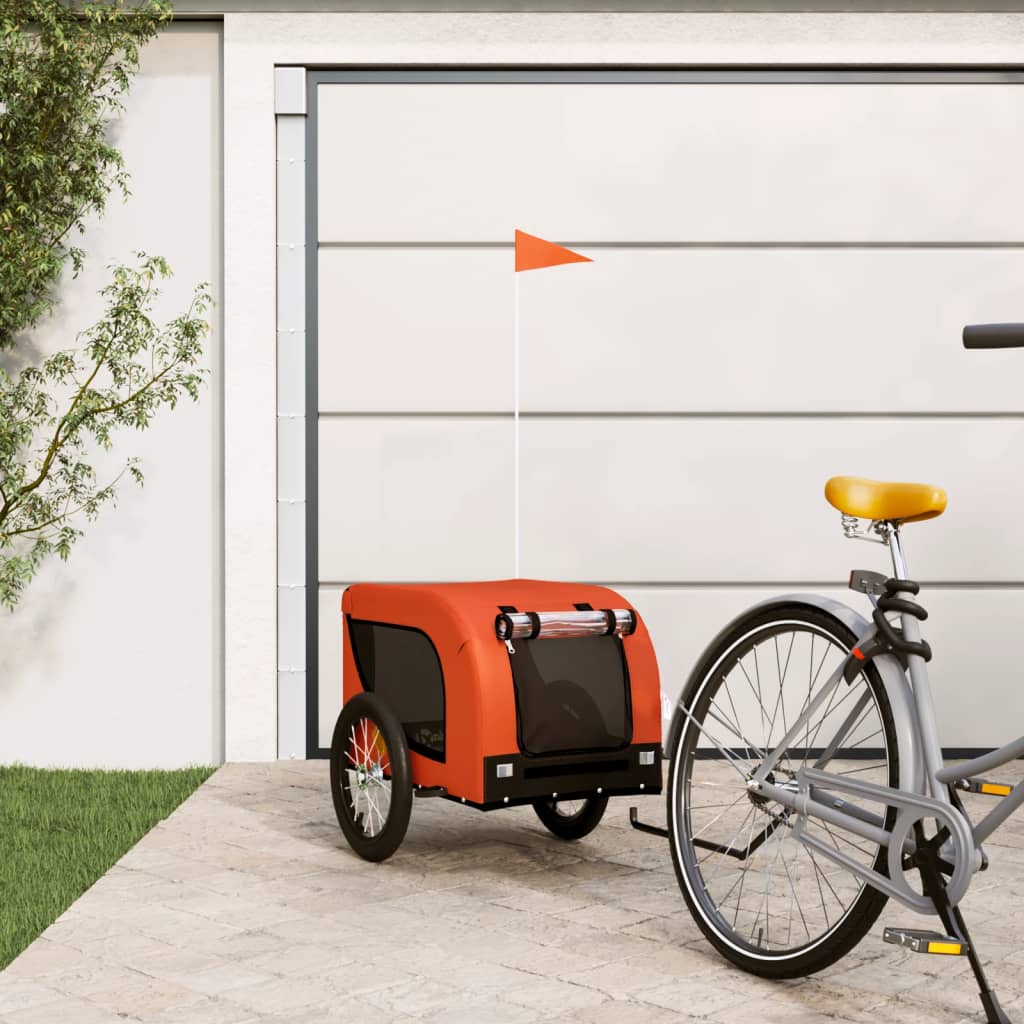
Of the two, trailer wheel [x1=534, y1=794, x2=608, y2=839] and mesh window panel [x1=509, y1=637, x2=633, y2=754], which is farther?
trailer wheel [x1=534, y1=794, x2=608, y2=839]

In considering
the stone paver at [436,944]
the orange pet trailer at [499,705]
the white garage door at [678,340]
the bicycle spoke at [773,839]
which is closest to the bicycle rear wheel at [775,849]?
the bicycle spoke at [773,839]

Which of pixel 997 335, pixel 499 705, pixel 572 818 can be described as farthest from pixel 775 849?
pixel 997 335

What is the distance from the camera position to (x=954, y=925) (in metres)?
2.65

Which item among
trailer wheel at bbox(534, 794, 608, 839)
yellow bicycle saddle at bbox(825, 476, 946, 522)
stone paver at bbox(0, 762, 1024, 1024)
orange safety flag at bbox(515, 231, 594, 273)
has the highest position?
orange safety flag at bbox(515, 231, 594, 273)

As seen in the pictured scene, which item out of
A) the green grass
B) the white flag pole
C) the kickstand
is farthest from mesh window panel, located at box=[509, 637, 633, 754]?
the white flag pole

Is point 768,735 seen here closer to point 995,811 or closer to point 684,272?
point 684,272

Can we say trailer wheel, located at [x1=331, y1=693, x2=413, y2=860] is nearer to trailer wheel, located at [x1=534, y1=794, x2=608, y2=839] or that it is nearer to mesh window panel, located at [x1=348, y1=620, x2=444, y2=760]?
mesh window panel, located at [x1=348, y1=620, x2=444, y2=760]

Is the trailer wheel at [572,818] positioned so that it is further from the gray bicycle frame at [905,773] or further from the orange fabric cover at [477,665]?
the gray bicycle frame at [905,773]

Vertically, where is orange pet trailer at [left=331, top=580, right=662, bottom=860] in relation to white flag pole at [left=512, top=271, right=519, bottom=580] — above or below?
below

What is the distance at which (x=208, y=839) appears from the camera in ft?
14.1

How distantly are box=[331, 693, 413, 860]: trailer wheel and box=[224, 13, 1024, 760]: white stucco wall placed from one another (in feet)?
4.85

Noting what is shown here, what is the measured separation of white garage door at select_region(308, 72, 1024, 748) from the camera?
5.66m

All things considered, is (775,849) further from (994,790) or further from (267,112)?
(267,112)

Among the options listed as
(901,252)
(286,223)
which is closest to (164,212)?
(286,223)
